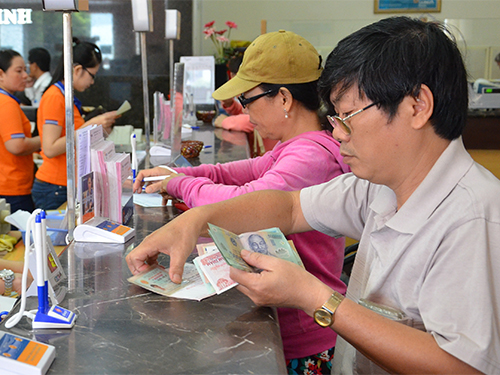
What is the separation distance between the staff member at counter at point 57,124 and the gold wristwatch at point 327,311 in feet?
8.72

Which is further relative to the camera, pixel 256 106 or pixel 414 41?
pixel 256 106

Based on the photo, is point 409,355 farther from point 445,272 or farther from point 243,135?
point 243,135

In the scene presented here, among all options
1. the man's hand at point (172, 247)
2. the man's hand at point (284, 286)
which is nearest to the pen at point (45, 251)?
the man's hand at point (172, 247)

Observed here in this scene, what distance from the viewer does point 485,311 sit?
93 cm

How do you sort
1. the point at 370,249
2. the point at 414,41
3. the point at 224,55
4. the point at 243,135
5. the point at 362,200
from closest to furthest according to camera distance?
the point at 414,41
the point at 370,249
the point at 362,200
the point at 243,135
the point at 224,55

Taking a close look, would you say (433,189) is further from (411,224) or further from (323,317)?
(323,317)

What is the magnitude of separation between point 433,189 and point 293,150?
84cm

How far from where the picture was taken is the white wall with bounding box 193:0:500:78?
9.16 metres

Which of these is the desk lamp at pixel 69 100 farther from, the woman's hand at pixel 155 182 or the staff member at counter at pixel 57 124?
the staff member at counter at pixel 57 124

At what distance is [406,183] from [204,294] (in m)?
0.57

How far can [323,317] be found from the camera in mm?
1078

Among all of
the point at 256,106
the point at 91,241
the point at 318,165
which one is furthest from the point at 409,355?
A: the point at 256,106

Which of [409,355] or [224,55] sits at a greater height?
[224,55]

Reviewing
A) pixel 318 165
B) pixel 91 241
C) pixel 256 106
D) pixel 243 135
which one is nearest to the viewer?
pixel 91 241
